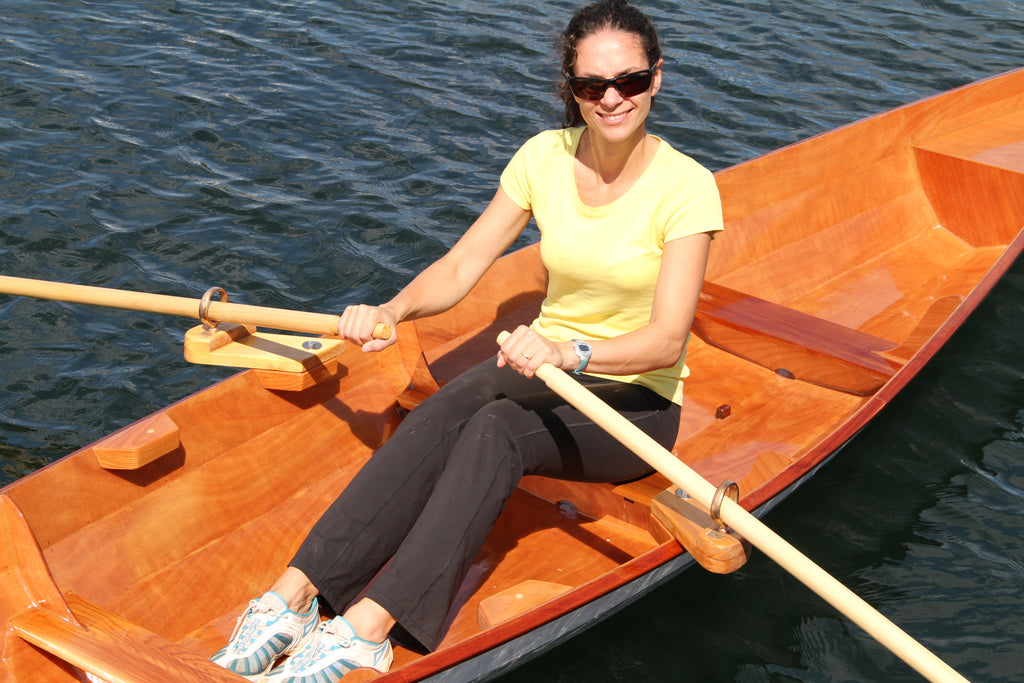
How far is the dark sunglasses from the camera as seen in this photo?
2865mm

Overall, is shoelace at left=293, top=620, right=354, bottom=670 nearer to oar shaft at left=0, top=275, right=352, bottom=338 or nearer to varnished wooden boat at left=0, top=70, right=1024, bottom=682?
varnished wooden boat at left=0, top=70, right=1024, bottom=682

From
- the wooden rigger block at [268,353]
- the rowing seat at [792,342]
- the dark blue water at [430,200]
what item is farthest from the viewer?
the rowing seat at [792,342]

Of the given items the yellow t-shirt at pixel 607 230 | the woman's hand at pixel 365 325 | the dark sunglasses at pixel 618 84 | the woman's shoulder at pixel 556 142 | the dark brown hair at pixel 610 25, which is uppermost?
the dark brown hair at pixel 610 25

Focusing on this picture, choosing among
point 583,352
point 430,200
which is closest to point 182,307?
point 583,352

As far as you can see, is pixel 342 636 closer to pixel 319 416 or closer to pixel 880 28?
pixel 319 416

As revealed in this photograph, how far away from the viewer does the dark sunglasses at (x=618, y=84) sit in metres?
2.87

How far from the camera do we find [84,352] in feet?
16.6

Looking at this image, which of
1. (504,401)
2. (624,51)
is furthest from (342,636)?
(624,51)

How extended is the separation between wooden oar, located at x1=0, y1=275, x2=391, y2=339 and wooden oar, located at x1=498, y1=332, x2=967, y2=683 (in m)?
0.61

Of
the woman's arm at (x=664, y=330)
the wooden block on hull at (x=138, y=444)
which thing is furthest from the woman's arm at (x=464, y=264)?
the wooden block on hull at (x=138, y=444)

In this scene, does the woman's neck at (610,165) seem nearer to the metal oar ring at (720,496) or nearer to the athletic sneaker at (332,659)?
the metal oar ring at (720,496)

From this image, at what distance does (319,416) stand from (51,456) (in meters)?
1.46

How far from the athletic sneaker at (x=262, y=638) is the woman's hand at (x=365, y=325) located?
29.9 inches

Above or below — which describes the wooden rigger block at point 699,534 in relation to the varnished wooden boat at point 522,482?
above
